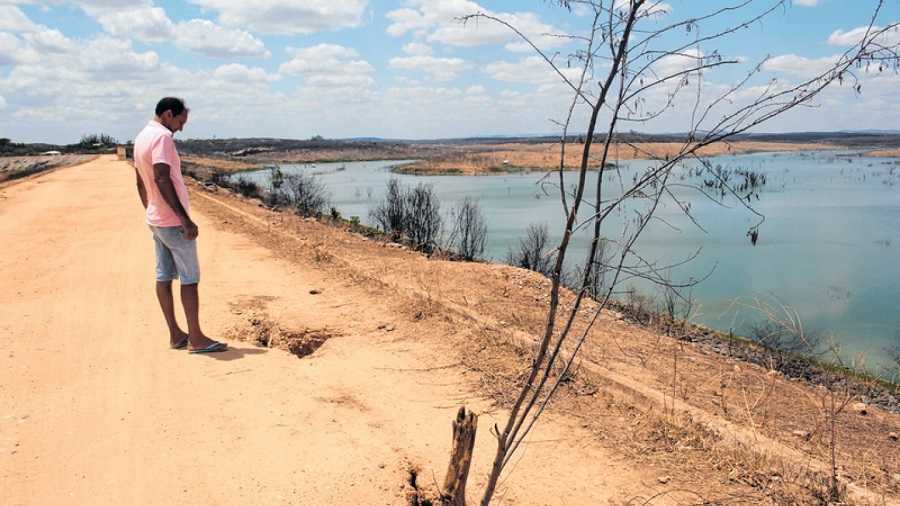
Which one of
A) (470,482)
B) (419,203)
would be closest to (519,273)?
(470,482)

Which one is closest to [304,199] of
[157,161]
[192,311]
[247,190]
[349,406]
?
[247,190]

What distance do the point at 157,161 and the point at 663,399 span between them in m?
3.63

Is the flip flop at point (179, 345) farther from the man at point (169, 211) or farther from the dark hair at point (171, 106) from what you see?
the dark hair at point (171, 106)

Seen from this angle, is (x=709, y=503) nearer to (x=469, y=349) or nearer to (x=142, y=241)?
(x=469, y=349)

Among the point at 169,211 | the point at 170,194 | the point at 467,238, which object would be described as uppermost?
the point at 170,194

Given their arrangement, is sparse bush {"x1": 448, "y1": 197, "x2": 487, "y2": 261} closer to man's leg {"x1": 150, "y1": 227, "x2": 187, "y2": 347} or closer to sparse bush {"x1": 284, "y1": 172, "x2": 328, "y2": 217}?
sparse bush {"x1": 284, "y1": 172, "x2": 328, "y2": 217}

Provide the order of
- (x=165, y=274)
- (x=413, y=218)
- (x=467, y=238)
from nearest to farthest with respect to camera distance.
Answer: (x=165, y=274) < (x=467, y=238) < (x=413, y=218)

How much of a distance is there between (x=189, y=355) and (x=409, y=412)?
1.73 meters

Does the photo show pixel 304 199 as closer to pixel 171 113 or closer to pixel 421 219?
pixel 421 219

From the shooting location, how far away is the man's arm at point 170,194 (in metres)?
4.49

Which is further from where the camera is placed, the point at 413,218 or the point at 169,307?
the point at 413,218

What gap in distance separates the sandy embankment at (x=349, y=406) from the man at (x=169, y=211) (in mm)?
304

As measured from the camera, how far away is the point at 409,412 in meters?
4.32

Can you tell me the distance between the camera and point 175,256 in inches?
187
